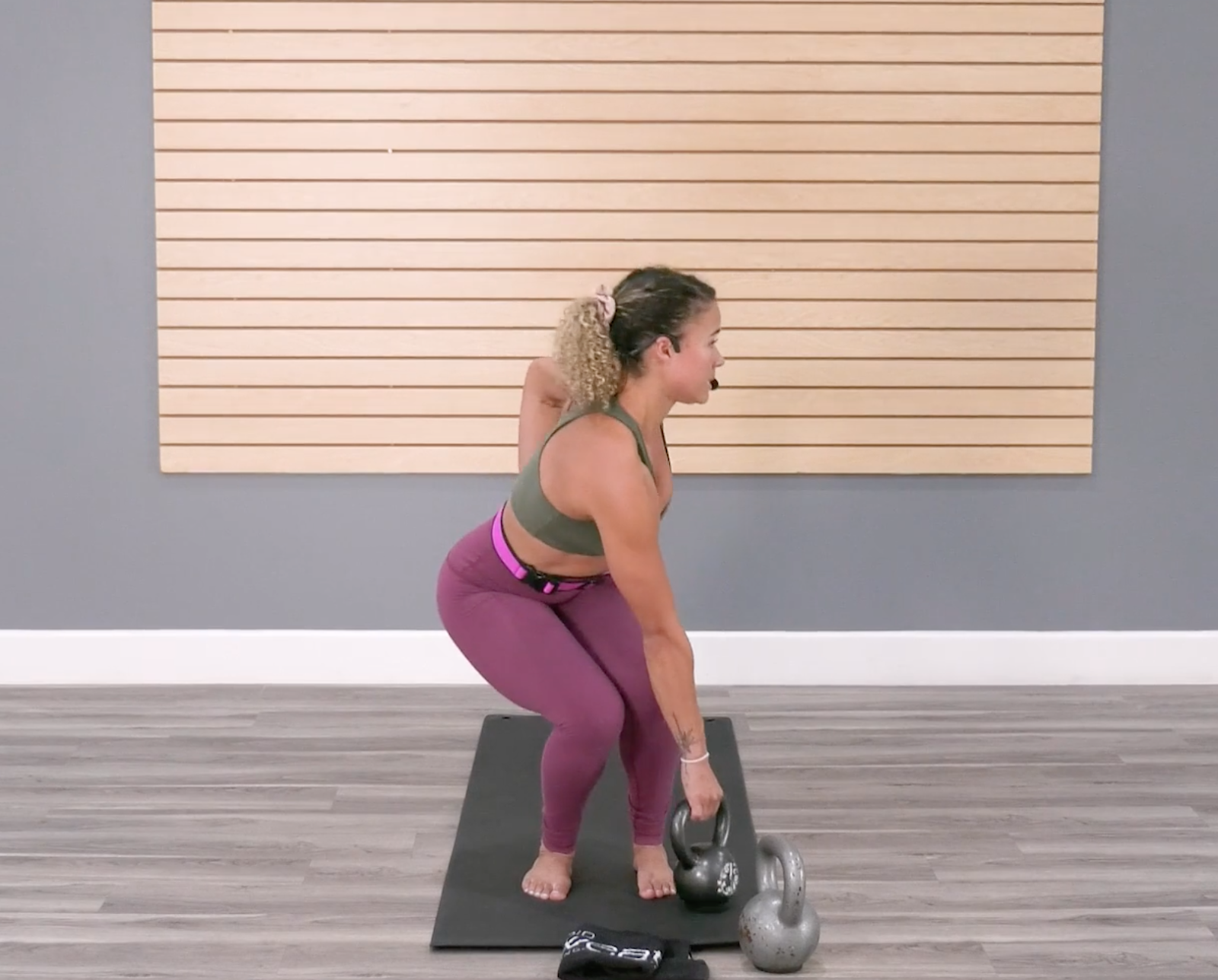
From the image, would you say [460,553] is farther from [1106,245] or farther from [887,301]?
[1106,245]

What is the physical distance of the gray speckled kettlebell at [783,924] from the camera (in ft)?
8.20

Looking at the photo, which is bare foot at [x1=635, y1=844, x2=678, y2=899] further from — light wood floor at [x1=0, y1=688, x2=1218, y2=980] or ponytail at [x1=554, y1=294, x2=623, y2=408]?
ponytail at [x1=554, y1=294, x2=623, y2=408]

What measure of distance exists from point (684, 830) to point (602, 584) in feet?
1.81

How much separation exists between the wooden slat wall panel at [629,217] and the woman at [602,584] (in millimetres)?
1449

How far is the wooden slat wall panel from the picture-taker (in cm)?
421

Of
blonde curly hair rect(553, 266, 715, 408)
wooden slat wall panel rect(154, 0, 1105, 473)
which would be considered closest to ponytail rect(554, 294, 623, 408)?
blonde curly hair rect(553, 266, 715, 408)

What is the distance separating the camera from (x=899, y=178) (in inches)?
169

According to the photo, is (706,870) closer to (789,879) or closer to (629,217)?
(789,879)

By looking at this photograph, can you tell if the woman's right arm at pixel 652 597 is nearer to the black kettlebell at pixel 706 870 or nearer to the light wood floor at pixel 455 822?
the black kettlebell at pixel 706 870

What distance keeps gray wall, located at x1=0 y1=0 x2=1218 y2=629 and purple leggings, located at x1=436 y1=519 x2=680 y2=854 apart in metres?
1.55

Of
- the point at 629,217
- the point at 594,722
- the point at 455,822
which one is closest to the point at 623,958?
the point at 594,722

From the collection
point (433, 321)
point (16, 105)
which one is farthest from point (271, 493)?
point (16, 105)

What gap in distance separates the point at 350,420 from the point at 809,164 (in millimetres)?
1659

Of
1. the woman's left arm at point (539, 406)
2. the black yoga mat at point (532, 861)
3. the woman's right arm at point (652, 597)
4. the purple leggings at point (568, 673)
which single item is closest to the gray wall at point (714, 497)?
the black yoga mat at point (532, 861)
